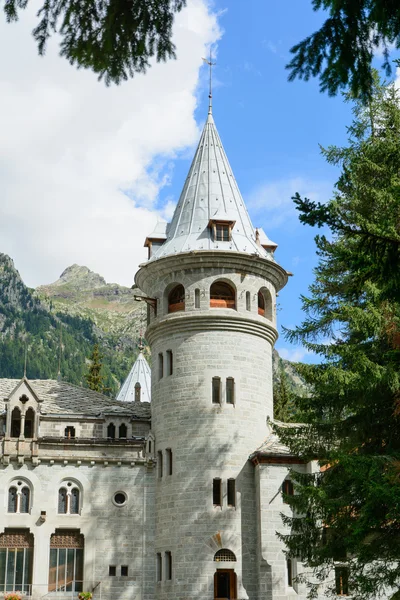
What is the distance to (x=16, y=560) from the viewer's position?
37406mm

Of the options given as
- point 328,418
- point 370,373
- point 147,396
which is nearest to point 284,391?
point 147,396

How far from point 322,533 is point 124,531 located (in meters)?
12.8

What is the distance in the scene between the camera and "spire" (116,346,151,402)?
199ft

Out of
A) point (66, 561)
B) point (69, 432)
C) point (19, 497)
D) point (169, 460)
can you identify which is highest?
point (69, 432)

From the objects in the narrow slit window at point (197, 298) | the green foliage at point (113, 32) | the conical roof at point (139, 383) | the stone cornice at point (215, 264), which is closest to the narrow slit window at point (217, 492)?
the narrow slit window at point (197, 298)

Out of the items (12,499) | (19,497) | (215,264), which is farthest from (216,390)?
(12,499)

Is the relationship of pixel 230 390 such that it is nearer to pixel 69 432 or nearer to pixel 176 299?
pixel 176 299

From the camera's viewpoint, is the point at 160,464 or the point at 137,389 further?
the point at 137,389

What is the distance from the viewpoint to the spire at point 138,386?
6064 cm

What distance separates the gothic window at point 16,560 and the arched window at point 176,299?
11.7 m

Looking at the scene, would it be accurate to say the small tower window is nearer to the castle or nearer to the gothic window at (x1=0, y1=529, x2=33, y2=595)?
the castle

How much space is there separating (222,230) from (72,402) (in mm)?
10806

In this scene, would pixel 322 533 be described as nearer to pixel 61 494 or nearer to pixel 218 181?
pixel 61 494

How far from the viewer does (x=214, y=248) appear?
40.0 meters
